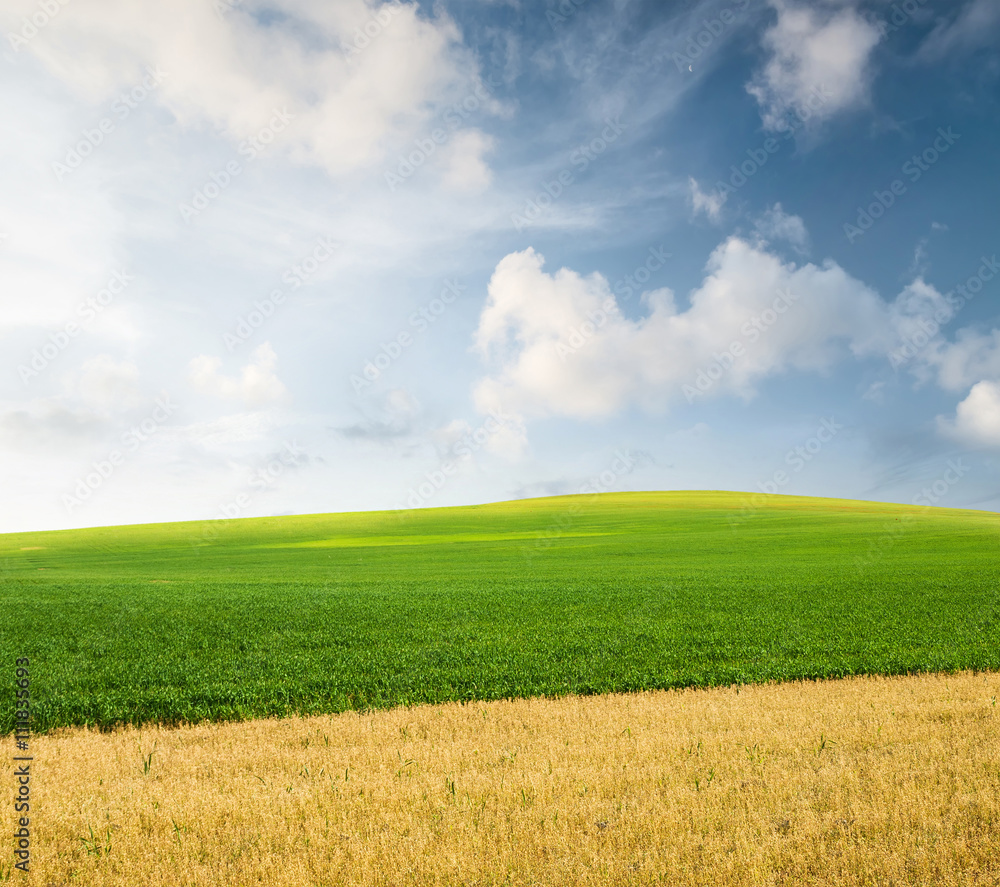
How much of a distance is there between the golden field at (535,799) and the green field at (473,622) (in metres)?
2.28

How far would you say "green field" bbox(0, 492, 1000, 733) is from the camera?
14.1 meters

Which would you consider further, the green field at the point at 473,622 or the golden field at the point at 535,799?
the green field at the point at 473,622

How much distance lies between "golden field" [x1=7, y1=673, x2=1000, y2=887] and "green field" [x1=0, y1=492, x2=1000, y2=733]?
7.47 ft

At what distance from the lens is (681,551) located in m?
54.0

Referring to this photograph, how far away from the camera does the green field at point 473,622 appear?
14.1m

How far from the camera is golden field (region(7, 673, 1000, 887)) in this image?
256 inches

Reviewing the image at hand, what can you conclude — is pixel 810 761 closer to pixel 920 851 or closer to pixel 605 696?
pixel 920 851

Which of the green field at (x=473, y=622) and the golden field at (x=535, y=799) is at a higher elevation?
the golden field at (x=535, y=799)

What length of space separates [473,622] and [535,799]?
46.3 ft

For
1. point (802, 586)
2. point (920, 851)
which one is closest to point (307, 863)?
point (920, 851)

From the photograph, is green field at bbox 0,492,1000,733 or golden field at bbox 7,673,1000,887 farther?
green field at bbox 0,492,1000,733

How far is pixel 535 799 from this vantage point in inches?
314

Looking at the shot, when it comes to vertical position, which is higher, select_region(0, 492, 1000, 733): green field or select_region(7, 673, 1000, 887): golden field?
select_region(7, 673, 1000, 887): golden field

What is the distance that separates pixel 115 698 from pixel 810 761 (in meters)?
13.5
